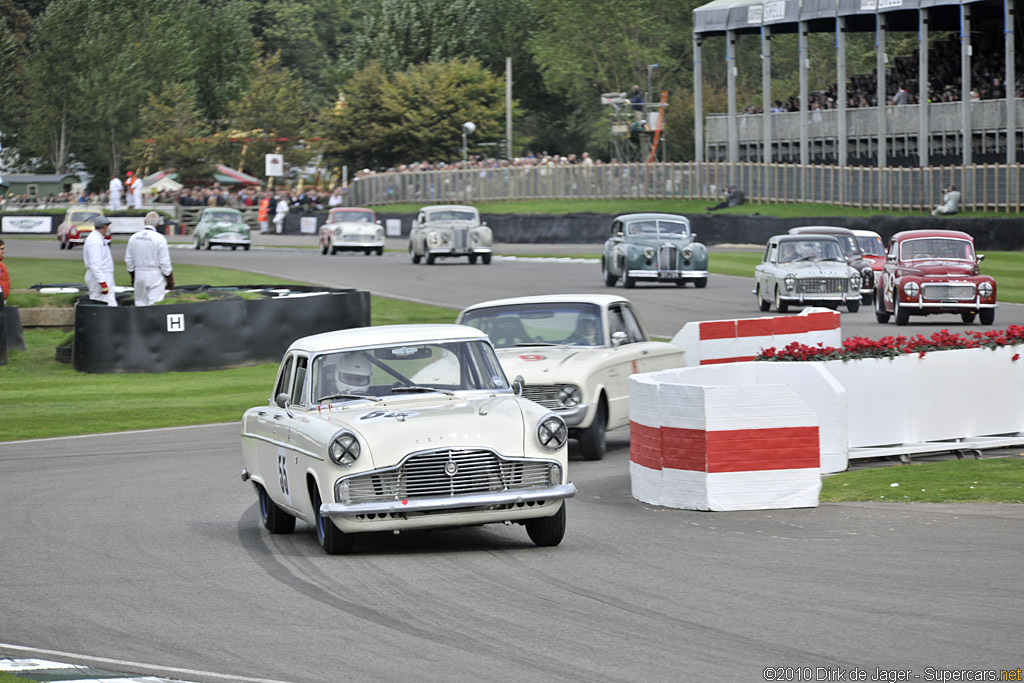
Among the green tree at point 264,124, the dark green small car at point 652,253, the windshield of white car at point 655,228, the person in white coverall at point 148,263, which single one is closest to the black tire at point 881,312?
the dark green small car at point 652,253

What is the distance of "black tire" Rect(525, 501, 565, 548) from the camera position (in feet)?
31.6

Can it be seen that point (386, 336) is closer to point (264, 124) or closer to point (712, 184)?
point (712, 184)

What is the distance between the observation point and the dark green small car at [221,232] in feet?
174

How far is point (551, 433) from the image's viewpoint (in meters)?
9.66

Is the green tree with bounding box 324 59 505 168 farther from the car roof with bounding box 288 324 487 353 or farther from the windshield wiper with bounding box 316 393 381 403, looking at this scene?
the windshield wiper with bounding box 316 393 381 403

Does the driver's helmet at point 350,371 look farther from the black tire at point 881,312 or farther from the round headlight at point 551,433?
the black tire at point 881,312

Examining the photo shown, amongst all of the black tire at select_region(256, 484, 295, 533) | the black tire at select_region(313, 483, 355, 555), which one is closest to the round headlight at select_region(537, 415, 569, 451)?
the black tire at select_region(313, 483, 355, 555)

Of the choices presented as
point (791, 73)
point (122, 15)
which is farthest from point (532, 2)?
point (122, 15)

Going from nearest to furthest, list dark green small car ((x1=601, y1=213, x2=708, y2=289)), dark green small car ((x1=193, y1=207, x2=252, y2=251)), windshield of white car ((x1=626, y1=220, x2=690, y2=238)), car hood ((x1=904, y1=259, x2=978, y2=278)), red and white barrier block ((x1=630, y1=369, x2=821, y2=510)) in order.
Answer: red and white barrier block ((x1=630, y1=369, x2=821, y2=510))
car hood ((x1=904, y1=259, x2=978, y2=278))
dark green small car ((x1=601, y1=213, x2=708, y2=289))
windshield of white car ((x1=626, y1=220, x2=690, y2=238))
dark green small car ((x1=193, y1=207, x2=252, y2=251))

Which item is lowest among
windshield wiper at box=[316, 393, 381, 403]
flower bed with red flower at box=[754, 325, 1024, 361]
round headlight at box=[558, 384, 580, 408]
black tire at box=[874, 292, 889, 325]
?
black tire at box=[874, 292, 889, 325]

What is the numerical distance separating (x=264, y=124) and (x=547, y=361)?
87.1m

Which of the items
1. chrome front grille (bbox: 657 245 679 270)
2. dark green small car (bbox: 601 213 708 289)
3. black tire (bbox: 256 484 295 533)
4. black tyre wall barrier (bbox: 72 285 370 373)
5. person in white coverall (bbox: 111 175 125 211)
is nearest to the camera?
black tire (bbox: 256 484 295 533)

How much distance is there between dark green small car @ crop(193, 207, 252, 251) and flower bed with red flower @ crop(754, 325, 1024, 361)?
1629 inches

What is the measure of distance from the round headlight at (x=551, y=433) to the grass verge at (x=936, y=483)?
105 inches
